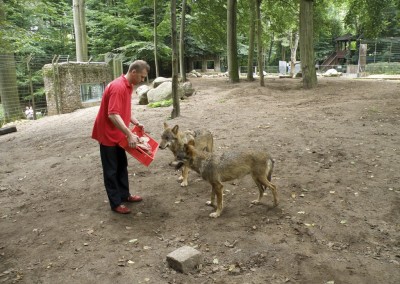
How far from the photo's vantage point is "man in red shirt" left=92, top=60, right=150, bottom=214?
4867 mm

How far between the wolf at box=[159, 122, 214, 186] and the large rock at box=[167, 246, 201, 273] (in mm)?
2137

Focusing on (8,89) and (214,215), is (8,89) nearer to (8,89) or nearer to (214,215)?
(8,89)

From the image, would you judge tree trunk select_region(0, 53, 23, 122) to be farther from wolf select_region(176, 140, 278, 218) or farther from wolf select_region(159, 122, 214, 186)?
wolf select_region(176, 140, 278, 218)

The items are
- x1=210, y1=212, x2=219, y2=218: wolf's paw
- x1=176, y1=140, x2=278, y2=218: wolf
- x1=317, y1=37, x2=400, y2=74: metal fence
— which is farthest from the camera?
x1=317, y1=37, x2=400, y2=74: metal fence

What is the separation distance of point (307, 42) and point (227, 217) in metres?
14.1

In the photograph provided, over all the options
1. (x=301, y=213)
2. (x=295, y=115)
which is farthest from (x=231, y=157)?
(x=295, y=115)

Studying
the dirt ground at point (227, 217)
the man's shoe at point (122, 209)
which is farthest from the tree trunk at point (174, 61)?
the man's shoe at point (122, 209)

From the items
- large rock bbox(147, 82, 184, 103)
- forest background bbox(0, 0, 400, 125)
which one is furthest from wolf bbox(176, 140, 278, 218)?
forest background bbox(0, 0, 400, 125)

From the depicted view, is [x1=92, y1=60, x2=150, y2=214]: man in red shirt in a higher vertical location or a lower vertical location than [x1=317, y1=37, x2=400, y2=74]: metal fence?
lower

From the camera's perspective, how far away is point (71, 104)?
18797 millimetres

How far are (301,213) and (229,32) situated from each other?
18.5 metres

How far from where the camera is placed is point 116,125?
4844 millimetres

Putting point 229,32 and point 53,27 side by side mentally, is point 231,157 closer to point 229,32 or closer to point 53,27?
point 229,32

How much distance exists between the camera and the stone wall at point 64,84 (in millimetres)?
17875
